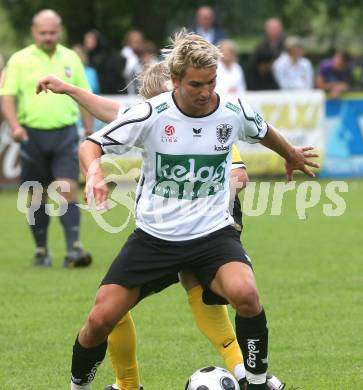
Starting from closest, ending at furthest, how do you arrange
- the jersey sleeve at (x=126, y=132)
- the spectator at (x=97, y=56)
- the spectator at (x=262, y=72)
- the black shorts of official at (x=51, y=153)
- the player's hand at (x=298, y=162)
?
1. the jersey sleeve at (x=126, y=132)
2. the player's hand at (x=298, y=162)
3. the black shorts of official at (x=51, y=153)
4. the spectator at (x=97, y=56)
5. the spectator at (x=262, y=72)

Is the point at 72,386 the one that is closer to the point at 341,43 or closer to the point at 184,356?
the point at 184,356

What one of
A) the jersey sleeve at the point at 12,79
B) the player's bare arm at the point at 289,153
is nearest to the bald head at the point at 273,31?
the jersey sleeve at the point at 12,79

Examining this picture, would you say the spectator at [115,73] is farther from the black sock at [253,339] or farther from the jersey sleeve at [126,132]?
the black sock at [253,339]

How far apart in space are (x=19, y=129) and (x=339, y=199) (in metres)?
6.40

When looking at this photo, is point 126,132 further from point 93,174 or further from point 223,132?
point 223,132

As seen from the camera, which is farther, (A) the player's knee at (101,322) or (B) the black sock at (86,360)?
(B) the black sock at (86,360)

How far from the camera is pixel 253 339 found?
5391mm

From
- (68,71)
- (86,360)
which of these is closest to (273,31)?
(68,71)

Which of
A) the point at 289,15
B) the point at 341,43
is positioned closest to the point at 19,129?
the point at 289,15

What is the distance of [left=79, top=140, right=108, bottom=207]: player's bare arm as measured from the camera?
5.14 m

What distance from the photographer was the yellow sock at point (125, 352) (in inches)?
226

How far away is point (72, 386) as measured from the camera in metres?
5.70

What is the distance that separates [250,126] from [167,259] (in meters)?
0.81

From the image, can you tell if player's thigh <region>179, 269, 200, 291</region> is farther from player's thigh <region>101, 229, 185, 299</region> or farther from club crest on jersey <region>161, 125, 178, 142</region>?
club crest on jersey <region>161, 125, 178, 142</region>
